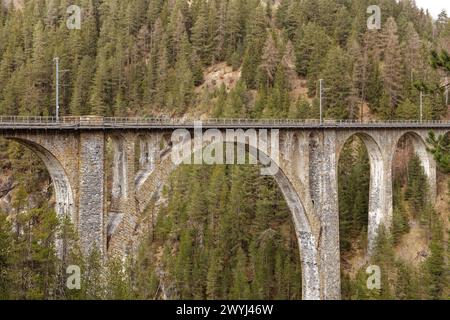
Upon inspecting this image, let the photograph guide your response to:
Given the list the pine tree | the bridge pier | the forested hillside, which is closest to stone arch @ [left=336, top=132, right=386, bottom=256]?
the forested hillside

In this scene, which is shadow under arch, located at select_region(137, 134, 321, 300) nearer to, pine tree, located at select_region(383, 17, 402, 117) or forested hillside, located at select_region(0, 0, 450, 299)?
forested hillside, located at select_region(0, 0, 450, 299)

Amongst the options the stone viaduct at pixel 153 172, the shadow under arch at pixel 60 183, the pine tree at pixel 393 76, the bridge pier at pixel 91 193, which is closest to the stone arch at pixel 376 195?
the stone viaduct at pixel 153 172

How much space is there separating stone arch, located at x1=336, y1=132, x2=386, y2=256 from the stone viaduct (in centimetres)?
10

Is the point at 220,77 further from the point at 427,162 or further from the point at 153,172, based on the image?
the point at 153,172

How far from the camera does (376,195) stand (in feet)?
167

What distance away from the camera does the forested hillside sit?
146 feet

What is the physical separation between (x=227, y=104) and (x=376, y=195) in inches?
983

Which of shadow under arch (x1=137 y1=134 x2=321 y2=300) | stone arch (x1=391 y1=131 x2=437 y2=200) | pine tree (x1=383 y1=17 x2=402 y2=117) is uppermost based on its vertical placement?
pine tree (x1=383 y1=17 x2=402 y2=117)

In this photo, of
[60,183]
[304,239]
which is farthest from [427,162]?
[60,183]

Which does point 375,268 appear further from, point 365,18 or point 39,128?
point 365,18

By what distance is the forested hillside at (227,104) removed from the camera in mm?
44406
